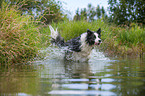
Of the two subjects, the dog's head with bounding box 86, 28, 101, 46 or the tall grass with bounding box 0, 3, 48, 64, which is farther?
the dog's head with bounding box 86, 28, 101, 46

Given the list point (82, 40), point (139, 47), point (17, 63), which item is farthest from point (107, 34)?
point (17, 63)

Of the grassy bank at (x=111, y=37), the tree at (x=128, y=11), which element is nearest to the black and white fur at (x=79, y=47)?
the grassy bank at (x=111, y=37)

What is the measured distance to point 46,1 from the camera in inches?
747

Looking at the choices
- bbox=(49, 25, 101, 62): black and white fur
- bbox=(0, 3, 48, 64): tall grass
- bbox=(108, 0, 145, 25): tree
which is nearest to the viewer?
bbox=(0, 3, 48, 64): tall grass

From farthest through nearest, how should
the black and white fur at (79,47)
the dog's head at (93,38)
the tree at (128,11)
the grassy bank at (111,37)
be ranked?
1. the tree at (128,11)
2. the grassy bank at (111,37)
3. the black and white fur at (79,47)
4. the dog's head at (93,38)

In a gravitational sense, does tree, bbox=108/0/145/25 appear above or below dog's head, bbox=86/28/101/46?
above

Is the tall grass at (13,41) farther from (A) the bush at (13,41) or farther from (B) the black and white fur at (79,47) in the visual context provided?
(B) the black and white fur at (79,47)

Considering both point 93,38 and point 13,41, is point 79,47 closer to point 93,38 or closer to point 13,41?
point 93,38

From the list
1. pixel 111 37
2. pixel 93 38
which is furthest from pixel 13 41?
pixel 111 37

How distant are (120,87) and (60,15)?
18192mm

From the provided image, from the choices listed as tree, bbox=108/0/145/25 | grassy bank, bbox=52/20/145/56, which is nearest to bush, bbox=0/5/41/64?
grassy bank, bbox=52/20/145/56

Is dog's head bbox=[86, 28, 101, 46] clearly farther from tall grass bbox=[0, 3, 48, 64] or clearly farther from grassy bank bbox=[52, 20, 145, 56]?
grassy bank bbox=[52, 20, 145, 56]

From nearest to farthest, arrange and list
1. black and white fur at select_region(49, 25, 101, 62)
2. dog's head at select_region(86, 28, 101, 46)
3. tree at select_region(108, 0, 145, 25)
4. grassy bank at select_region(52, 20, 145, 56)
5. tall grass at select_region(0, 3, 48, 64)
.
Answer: tall grass at select_region(0, 3, 48, 64), dog's head at select_region(86, 28, 101, 46), black and white fur at select_region(49, 25, 101, 62), grassy bank at select_region(52, 20, 145, 56), tree at select_region(108, 0, 145, 25)

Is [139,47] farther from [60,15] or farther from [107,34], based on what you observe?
[60,15]
